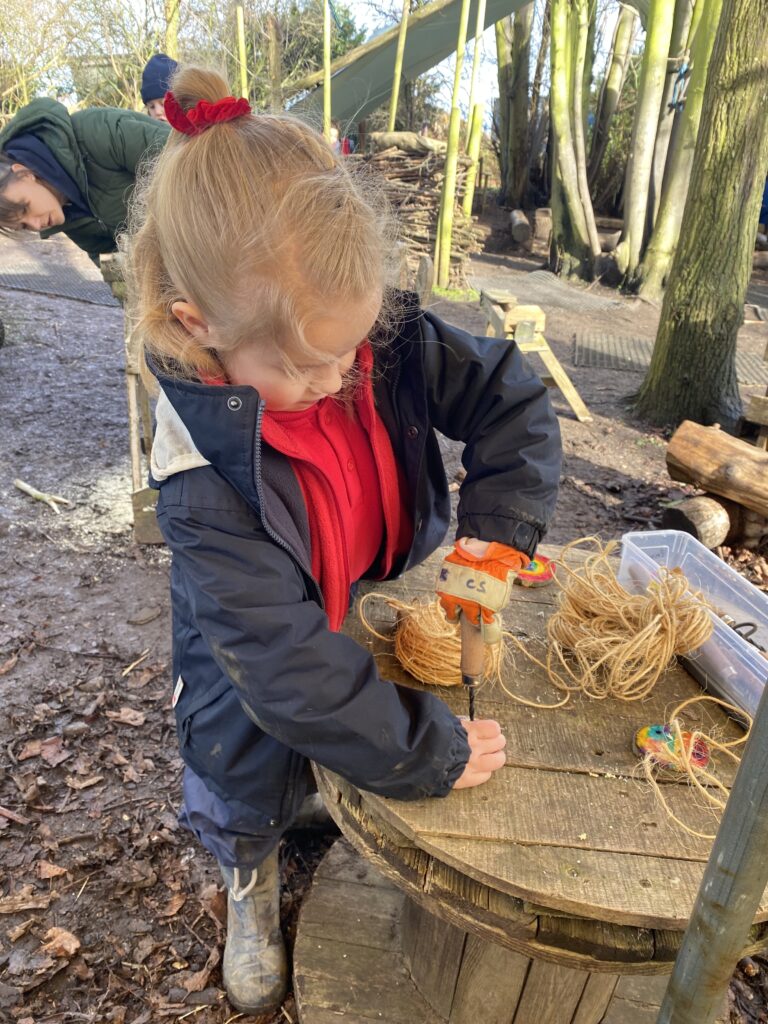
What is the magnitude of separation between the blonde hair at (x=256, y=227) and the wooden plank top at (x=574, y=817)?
770mm

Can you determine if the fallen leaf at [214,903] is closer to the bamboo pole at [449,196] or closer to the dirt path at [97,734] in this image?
the dirt path at [97,734]

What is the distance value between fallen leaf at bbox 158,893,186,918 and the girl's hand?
4.21 feet

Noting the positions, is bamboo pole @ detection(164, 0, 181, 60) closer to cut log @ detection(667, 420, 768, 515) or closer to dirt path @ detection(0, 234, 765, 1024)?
dirt path @ detection(0, 234, 765, 1024)

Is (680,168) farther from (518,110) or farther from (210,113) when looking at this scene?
(210,113)

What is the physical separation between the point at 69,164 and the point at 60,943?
9.89 feet

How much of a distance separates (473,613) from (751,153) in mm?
4901

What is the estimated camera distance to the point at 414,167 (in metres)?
11.1

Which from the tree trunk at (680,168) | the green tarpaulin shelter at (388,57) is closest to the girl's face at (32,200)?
the tree trunk at (680,168)

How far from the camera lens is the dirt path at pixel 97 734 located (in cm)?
201

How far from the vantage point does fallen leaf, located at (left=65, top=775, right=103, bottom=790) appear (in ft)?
8.29

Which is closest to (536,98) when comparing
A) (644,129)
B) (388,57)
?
(388,57)

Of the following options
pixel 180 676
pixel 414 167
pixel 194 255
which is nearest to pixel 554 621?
pixel 180 676

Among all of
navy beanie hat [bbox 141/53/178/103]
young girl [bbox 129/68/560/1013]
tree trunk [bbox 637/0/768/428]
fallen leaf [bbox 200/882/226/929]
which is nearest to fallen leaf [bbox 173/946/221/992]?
fallen leaf [bbox 200/882/226/929]

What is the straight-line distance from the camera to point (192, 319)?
4.29 ft
